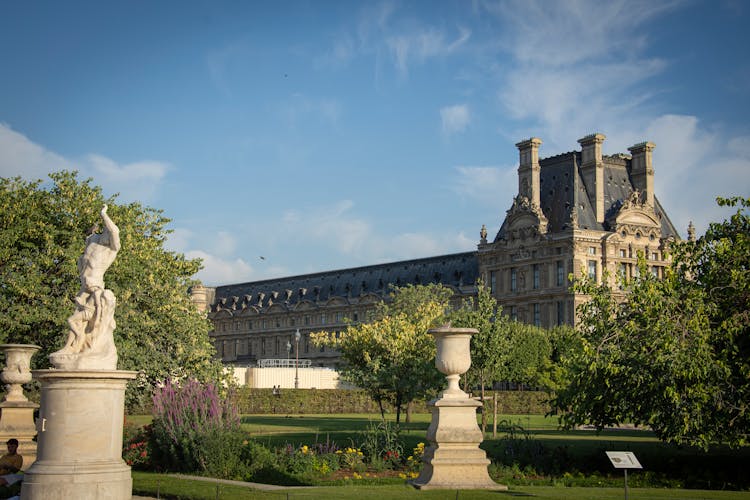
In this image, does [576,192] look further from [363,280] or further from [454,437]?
[454,437]

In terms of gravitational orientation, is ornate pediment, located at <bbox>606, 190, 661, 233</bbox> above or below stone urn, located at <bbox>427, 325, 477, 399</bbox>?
above

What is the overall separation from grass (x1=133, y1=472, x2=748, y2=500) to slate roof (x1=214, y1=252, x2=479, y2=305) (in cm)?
8982

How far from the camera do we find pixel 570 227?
9494 cm

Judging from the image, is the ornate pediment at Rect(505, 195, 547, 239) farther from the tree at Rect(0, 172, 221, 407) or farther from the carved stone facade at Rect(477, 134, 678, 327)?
the tree at Rect(0, 172, 221, 407)

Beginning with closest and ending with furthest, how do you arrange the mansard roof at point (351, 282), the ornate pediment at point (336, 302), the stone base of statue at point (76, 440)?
the stone base of statue at point (76, 440), the mansard roof at point (351, 282), the ornate pediment at point (336, 302)

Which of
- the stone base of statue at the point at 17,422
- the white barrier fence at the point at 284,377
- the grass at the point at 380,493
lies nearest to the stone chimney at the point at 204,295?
the white barrier fence at the point at 284,377

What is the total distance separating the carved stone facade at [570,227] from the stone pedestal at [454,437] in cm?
7531

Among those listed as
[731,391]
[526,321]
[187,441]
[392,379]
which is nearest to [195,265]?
[392,379]

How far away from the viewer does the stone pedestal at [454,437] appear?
61.4ft

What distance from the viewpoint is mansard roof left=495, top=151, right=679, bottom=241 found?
97.8 meters

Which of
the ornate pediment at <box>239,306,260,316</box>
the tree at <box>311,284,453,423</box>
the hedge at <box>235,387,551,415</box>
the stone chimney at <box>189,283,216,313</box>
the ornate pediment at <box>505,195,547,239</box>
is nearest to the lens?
the tree at <box>311,284,453,423</box>

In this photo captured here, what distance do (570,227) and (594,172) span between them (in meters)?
7.67

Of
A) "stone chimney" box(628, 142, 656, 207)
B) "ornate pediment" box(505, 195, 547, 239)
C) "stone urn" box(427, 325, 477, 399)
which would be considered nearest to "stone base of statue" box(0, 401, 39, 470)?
"stone urn" box(427, 325, 477, 399)

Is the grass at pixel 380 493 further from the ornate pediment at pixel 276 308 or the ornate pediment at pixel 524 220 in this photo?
the ornate pediment at pixel 276 308
